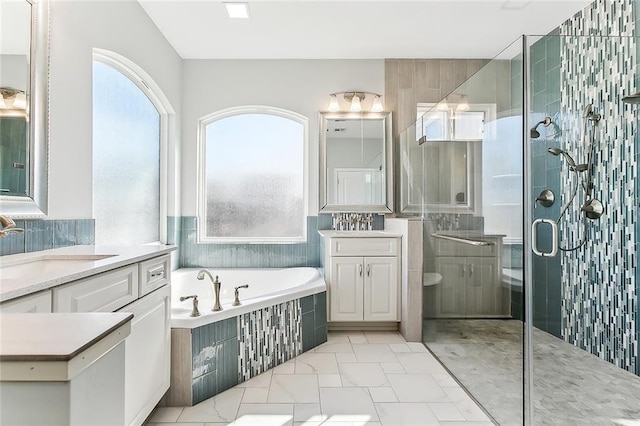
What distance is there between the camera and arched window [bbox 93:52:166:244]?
99.1 inches

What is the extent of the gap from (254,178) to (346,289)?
157 cm

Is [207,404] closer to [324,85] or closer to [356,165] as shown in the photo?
[356,165]

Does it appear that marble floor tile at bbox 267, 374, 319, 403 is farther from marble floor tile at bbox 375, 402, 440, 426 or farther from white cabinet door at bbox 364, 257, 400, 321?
white cabinet door at bbox 364, 257, 400, 321

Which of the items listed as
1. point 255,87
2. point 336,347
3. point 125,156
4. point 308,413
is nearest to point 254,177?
point 255,87

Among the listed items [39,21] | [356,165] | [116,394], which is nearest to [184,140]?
[356,165]

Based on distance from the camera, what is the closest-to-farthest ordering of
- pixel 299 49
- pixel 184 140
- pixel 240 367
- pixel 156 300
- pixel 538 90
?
pixel 156 300 < pixel 538 90 < pixel 240 367 < pixel 299 49 < pixel 184 140

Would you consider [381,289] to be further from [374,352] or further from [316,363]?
[316,363]

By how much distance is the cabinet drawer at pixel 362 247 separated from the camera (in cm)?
333

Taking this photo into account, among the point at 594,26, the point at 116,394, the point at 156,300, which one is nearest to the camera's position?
the point at 116,394

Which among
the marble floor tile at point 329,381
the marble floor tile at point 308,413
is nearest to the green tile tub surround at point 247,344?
the marble floor tile at point 329,381

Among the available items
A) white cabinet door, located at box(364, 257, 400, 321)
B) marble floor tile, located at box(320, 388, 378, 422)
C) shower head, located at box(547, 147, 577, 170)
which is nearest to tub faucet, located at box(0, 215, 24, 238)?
marble floor tile, located at box(320, 388, 378, 422)

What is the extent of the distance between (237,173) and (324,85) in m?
1.32

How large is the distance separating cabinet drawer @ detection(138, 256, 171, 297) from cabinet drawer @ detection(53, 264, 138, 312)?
58 mm

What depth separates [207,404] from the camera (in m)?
2.08
